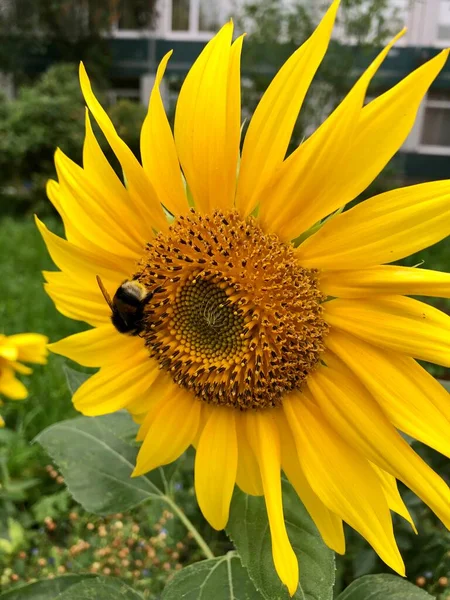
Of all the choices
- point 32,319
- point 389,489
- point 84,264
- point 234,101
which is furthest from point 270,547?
point 32,319

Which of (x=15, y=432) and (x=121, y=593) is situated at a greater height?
(x=121, y=593)

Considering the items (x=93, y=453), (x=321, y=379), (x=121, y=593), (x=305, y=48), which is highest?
(x=305, y=48)

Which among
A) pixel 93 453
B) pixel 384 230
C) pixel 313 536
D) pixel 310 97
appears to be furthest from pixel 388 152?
pixel 310 97

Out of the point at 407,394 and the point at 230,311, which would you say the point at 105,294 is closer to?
the point at 230,311

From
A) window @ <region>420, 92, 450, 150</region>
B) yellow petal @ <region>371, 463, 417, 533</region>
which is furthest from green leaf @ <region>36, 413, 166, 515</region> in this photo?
window @ <region>420, 92, 450, 150</region>

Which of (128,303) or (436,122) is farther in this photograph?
(436,122)

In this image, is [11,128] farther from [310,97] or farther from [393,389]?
[393,389]

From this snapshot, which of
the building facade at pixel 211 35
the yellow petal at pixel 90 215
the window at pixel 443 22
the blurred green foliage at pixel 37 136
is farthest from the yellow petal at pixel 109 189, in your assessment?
the window at pixel 443 22
